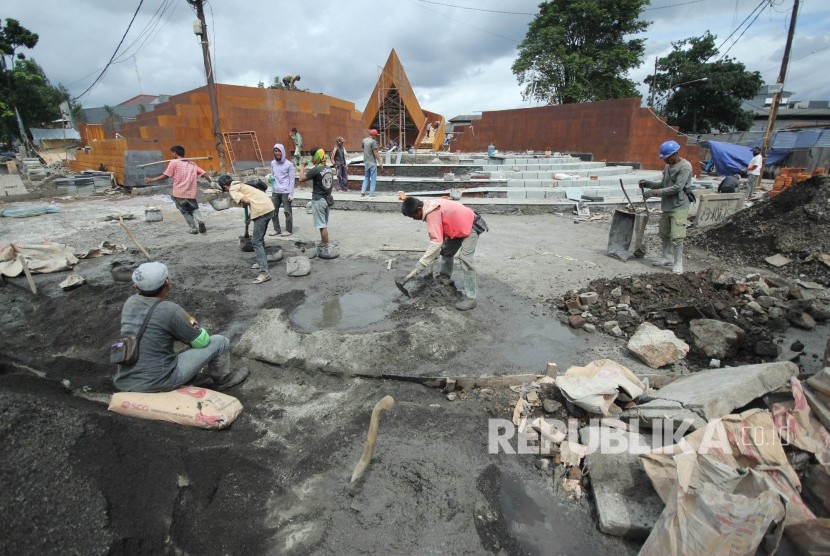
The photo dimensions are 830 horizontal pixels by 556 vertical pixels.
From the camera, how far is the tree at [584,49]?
22297mm

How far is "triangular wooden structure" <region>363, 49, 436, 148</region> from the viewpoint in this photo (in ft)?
63.7

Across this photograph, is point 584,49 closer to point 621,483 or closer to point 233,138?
point 233,138

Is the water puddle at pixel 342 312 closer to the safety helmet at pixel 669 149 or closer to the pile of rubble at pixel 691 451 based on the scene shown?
the pile of rubble at pixel 691 451

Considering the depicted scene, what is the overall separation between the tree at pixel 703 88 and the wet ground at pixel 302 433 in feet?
97.2

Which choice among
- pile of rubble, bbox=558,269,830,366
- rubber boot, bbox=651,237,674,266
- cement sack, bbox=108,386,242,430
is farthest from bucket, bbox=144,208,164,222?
rubber boot, bbox=651,237,674,266

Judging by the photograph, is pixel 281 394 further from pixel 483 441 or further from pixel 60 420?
pixel 483 441

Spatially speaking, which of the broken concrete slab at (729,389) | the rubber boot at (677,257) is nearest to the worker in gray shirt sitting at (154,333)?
the broken concrete slab at (729,389)

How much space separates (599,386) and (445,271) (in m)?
2.49

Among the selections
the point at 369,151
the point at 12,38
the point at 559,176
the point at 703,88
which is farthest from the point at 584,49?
the point at 12,38

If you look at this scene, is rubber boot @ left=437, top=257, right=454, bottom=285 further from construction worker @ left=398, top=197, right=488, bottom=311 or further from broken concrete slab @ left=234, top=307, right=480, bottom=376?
broken concrete slab @ left=234, top=307, right=480, bottom=376

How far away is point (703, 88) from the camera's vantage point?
27188mm

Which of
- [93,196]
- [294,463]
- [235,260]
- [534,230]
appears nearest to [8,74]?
[93,196]

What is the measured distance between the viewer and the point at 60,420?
6.73 ft

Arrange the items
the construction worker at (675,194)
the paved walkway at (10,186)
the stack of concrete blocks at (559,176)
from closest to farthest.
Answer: the construction worker at (675,194)
the stack of concrete blocks at (559,176)
the paved walkway at (10,186)
